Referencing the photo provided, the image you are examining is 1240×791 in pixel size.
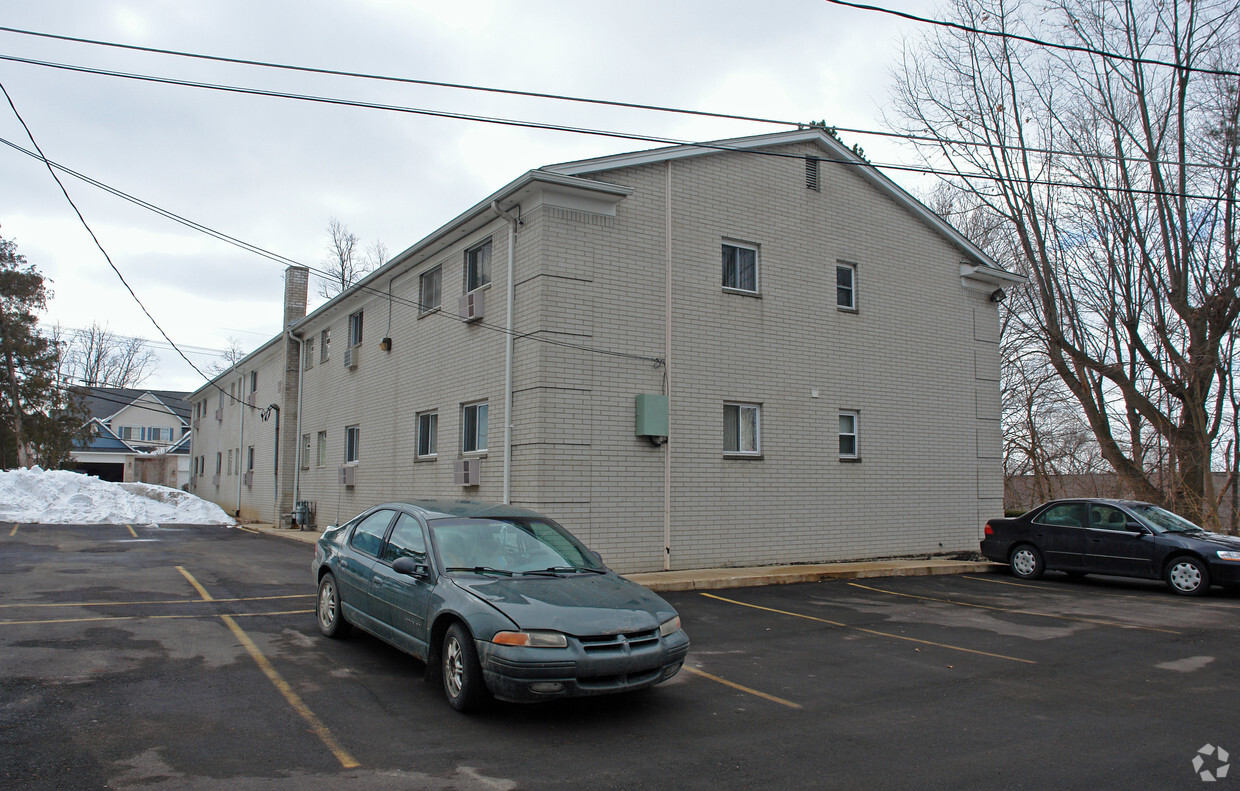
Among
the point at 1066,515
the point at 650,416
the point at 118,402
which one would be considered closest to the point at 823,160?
the point at 650,416

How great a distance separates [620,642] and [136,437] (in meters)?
67.2

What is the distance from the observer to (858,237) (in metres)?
16.4

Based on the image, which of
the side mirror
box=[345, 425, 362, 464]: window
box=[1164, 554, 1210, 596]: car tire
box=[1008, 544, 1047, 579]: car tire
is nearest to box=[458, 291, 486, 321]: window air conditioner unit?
box=[345, 425, 362, 464]: window

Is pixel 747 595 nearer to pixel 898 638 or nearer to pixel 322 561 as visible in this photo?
pixel 898 638

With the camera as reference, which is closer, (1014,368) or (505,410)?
(505,410)

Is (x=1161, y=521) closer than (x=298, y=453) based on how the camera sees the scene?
Yes

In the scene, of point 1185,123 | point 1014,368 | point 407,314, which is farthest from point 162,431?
point 1185,123

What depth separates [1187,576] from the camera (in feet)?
40.4

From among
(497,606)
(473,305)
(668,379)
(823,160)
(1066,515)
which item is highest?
(823,160)

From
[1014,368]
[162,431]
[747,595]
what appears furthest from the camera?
[162,431]

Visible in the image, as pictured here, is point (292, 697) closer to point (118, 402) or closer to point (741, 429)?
point (741, 429)

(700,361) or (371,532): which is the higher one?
(700,361)

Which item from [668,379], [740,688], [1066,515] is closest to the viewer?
[740,688]

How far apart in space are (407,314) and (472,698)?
12.9 m
